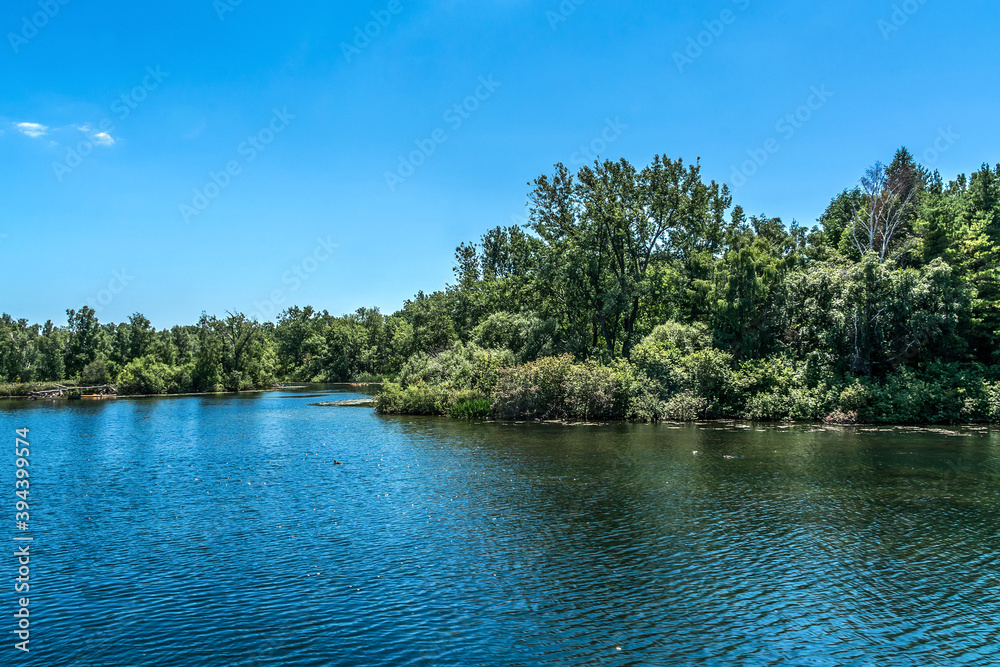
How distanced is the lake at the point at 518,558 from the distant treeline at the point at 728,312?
14.3m

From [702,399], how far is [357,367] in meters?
110

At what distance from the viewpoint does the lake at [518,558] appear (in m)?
12.0

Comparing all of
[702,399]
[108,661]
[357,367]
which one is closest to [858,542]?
[108,661]

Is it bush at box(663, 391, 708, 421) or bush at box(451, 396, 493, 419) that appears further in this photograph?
bush at box(451, 396, 493, 419)

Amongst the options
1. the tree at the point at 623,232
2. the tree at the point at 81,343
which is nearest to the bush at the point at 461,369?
the tree at the point at 623,232

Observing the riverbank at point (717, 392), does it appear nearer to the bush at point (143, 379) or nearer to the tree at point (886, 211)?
the tree at point (886, 211)

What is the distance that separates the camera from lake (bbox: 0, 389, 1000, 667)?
12.0 m

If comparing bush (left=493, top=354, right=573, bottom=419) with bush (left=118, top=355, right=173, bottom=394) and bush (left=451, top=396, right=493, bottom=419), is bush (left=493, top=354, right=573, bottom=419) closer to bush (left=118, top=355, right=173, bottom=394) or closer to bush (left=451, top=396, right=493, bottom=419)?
bush (left=451, top=396, right=493, bottom=419)

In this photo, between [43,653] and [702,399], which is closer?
[43,653]

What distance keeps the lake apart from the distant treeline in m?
14.3

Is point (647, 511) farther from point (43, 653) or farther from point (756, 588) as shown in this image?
point (43, 653)

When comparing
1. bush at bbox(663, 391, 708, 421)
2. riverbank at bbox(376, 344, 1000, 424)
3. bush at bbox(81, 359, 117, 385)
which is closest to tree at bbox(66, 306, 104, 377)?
bush at bbox(81, 359, 117, 385)

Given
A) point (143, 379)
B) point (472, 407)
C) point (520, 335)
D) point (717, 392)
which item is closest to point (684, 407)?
point (717, 392)

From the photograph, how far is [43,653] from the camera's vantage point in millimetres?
11578
